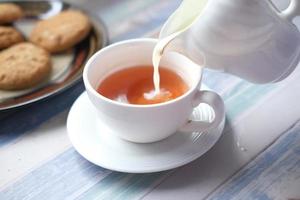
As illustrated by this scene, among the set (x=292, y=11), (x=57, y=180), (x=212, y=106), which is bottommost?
(x=57, y=180)

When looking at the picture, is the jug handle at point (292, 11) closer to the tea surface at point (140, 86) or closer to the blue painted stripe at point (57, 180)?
the tea surface at point (140, 86)

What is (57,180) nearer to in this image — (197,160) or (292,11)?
(197,160)

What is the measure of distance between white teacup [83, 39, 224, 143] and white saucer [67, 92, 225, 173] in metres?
0.01

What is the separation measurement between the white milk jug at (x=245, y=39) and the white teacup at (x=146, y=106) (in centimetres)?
5

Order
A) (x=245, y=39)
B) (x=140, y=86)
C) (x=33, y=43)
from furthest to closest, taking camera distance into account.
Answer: (x=33, y=43) < (x=140, y=86) < (x=245, y=39)

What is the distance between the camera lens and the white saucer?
542 mm

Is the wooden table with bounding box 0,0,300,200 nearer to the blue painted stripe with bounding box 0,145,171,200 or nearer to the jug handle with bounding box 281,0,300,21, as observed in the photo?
the blue painted stripe with bounding box 0,145,171,200

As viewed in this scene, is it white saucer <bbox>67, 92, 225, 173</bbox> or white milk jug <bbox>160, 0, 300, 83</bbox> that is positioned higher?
white milk jug <bbox>160, 0, 300, 83</bbox>

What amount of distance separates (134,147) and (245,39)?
0.20 metres

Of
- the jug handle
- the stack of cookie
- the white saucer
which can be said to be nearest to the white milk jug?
the jug handle

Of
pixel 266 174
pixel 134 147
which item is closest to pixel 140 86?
pixel 134 147

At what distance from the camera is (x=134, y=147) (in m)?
0.57

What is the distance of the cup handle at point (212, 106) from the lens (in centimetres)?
54

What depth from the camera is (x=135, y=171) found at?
53 centimetres
